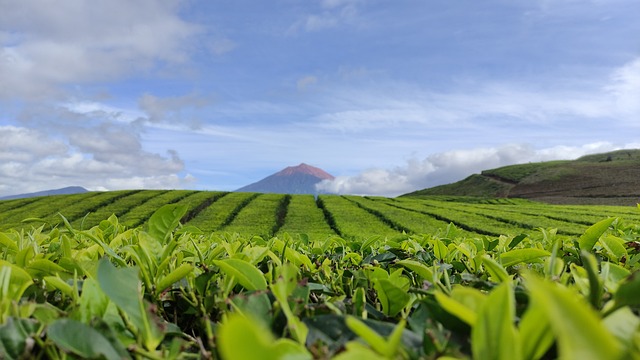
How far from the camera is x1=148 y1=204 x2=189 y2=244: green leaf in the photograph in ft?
3.94

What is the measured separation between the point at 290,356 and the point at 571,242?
2.12m

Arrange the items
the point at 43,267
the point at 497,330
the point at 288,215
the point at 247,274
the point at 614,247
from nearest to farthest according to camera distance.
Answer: the point at 497,330, the point at 247,274, the point at 43,267, the point at 614,247, the point at 288,215

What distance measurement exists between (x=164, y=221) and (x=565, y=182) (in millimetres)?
66332

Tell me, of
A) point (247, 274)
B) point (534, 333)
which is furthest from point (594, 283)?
point (247, 274)

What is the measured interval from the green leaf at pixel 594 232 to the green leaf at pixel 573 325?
3.93 ft

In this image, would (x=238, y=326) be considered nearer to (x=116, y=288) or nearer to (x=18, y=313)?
Answer: (x=116, y=288)

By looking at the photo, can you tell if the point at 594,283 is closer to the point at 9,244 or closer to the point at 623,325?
the point at 623,325

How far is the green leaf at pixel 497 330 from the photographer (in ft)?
1.70

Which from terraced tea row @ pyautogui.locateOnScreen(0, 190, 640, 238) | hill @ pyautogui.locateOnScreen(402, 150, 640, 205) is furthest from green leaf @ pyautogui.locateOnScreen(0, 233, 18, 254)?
hill @ pyautogui.locateOnScreen(402, 150, 640, 205)

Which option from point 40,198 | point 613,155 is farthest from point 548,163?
point 40,198

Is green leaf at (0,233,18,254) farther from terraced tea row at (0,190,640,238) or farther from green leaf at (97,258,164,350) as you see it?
terraced tea row at (0,190,640,238)

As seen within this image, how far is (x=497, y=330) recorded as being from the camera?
21.1 inches

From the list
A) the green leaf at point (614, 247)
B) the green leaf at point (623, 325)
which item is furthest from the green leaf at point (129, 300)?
the green leaf at point (614, 247)

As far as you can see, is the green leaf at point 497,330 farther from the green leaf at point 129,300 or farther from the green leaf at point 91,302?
the green leaf at point 91,302
